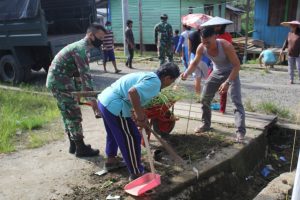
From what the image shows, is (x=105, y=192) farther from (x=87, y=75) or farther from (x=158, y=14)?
(x=158, y=14)

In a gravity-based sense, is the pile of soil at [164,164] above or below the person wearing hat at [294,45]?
below

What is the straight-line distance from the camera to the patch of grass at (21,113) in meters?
5.69

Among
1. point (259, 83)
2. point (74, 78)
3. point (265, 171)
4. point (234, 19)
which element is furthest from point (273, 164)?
point (234, 19)

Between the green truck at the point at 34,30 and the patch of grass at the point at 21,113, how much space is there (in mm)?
1453

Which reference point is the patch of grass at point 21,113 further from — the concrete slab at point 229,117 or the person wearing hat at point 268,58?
the person wearing hat at point 268,58

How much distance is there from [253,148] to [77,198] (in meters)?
2.75

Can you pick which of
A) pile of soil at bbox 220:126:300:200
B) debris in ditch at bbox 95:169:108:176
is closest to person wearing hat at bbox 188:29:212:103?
pile of soil at bbox 220:126:300:200

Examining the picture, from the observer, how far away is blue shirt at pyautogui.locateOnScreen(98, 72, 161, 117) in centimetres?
337

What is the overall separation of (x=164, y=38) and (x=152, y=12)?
8.28m

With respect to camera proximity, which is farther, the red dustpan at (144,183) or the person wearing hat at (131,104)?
the red dustpan at (144,183)

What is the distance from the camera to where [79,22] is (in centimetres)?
1120

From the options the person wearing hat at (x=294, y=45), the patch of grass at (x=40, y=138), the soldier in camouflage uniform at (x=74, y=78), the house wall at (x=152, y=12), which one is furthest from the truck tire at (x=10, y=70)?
the house wall at (x=152, y=12)

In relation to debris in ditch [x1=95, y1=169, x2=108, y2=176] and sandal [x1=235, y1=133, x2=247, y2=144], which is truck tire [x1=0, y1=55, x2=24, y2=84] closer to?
debris in ditch [x1=95, y1=169, x2=108, y2=176]

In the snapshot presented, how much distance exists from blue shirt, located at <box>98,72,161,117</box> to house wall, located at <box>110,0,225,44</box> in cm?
1566
